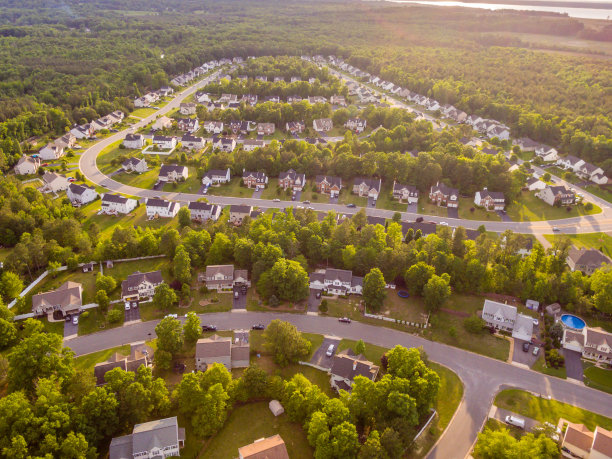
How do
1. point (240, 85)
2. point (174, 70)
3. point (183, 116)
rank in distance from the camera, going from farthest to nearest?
1. point (174, 70)
2. point (240, 85)
3. point (183, 116)

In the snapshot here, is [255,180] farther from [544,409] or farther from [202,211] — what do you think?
[544,409]

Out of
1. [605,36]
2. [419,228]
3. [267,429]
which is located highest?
[605,36]

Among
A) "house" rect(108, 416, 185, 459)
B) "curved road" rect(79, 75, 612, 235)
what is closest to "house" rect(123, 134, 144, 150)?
"curved road" rect(79, 75, 612, 235)

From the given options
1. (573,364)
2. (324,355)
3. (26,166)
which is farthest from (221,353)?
(26,166)

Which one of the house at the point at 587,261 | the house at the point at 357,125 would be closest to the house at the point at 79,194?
the house at the point at 357,125

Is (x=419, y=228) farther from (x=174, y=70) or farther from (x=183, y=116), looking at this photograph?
(x=174, y=70)

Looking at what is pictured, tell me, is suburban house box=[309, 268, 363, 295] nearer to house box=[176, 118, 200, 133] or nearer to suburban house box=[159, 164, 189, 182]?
suburban house box=[159, 164, 189, 182]

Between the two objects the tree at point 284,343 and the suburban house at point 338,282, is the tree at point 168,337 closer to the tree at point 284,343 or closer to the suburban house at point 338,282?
the tree at point 284,343

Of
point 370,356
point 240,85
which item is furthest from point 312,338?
point 240,85
